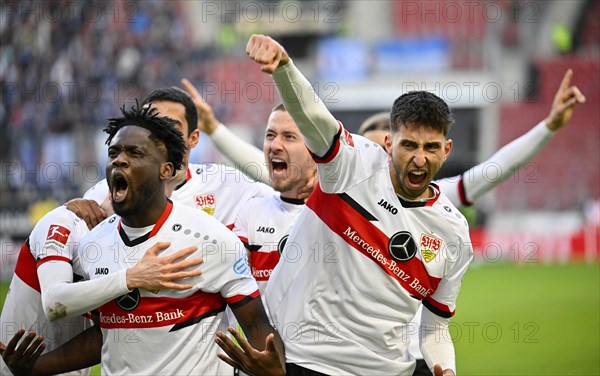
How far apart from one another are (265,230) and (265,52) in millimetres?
1971

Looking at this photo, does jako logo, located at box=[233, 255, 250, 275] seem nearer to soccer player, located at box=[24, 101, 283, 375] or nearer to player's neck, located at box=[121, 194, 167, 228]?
soccer player, located at box=[24, 101, 283, 375]

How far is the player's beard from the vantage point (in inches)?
178

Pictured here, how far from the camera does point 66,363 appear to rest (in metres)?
4.86

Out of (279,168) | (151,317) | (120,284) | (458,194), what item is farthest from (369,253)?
(458,194)

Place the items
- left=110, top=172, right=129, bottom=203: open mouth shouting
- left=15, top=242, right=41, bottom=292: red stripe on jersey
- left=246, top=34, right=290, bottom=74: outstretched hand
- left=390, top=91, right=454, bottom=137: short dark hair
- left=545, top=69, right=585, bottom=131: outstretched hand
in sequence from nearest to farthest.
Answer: left=246, top=34, right=290, bottom=74: outstretched hand → left=110, top=172, right=129, bottom=203: open mouth shouting → left=390, top=91, right=454, bottom=137: short dark hair → left=15, top=242, right=41, bottom=292: red stripe on jersey → left=545, top=69, right=585, bottom=131: outstretched hand

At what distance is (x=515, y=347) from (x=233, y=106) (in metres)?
19.5

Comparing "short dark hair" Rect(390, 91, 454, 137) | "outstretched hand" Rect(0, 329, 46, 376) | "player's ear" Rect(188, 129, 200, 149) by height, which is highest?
"short dark hair" Rect(390, 91, 454, 137)

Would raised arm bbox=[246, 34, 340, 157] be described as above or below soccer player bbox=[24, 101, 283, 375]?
above

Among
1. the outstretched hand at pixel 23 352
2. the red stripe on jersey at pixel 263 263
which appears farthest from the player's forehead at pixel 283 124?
Answer: the outstretched hand at pixel 23 352

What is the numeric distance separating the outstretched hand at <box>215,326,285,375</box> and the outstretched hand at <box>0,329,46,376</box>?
1.02 m

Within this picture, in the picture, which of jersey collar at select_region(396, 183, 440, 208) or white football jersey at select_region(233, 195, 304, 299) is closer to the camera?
jersey collar at select_region(396, 183, 440, 208)

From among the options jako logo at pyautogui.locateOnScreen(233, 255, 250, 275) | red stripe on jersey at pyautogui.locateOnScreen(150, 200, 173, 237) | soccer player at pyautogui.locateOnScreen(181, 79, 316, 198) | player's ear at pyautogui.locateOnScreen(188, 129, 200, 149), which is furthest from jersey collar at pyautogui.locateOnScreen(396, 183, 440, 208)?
soccer player at pyautogui.locateOnScreen(181, 79, 316, 198)

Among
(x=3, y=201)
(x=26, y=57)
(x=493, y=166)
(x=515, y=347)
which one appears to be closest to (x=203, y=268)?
(x=493, y=166)

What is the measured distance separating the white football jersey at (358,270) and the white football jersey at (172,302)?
1.03ft
